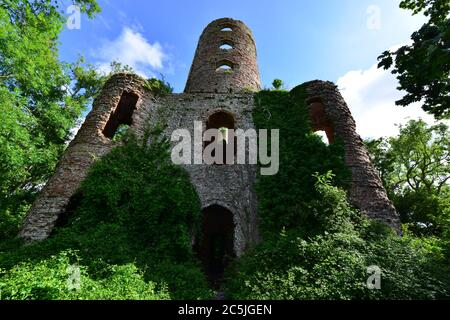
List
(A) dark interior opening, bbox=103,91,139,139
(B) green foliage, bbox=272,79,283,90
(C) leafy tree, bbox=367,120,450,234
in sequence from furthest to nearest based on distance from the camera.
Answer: (C) leafy tree, bbox=367,120,450,234, (B) green foliage, bbox=272,79,283,90, (A) dark interior opening, bbox=103,91,139,139

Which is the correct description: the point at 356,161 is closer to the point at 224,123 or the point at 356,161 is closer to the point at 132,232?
the point at 224,123

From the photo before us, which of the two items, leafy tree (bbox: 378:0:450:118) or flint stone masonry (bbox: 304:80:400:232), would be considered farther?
flint stone masonry (bbox: 304:80:400:232)

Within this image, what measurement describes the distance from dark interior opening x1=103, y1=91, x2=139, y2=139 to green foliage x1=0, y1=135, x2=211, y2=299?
2.49 metres

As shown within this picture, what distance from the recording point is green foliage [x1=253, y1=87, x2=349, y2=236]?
7438 mm

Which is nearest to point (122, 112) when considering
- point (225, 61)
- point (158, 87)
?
point (158, 87)

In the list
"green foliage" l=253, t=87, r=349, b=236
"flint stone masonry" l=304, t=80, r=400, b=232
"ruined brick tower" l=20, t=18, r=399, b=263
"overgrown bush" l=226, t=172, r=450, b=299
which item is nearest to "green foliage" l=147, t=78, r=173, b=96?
"ruined brick tower" l=20, t=18, r=399, b=263

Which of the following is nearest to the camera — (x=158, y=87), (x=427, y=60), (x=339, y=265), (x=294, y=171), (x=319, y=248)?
(x=427, y=60)

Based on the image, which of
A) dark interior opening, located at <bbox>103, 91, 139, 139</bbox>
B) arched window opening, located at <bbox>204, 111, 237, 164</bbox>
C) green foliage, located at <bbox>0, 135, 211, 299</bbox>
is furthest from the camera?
dark interior opening, located at <bbox>103, 91, 139, 139</bbox>

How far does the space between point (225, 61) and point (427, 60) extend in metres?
11.3

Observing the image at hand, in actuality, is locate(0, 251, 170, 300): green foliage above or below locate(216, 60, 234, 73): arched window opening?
below

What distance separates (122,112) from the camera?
11.6 meters

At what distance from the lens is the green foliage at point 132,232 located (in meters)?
5.50

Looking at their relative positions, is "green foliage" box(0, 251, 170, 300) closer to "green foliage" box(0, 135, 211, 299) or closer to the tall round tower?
"green foliage" box(0, 135, 211, 299)
